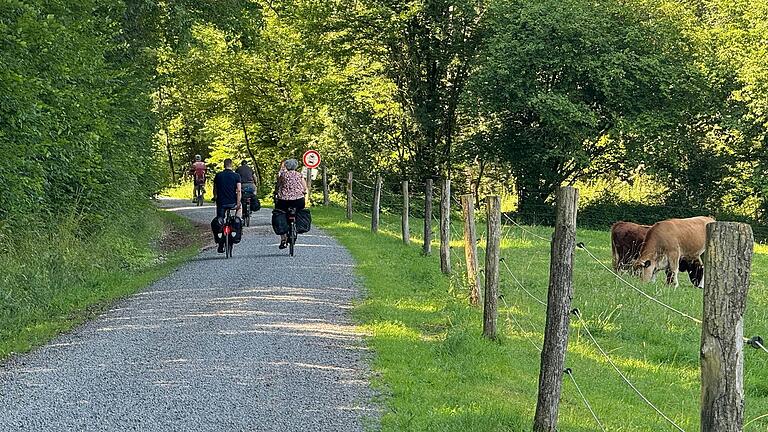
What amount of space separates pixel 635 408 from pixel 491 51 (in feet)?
83.6

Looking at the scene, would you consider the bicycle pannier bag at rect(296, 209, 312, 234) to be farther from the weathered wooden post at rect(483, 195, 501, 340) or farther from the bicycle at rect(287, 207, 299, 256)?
the weathered wooden post at rect(483, 195, 501, 340)

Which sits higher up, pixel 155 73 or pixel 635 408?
pixel 155 73

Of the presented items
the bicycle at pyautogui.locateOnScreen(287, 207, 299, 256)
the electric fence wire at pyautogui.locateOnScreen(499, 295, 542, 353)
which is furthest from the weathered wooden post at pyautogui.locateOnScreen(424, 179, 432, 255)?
the electric fence wire at pyautogui.locateOnScreen(499, 295, 542, 353)

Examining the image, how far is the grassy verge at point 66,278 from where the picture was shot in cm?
1098

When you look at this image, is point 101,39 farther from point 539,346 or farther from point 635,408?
point 635,408

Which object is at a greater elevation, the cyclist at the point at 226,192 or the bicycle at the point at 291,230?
the cyclist at the point at 226,192

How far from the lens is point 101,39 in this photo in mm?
17891

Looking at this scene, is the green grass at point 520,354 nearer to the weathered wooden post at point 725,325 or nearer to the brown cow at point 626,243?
the brown cow at point 626,243

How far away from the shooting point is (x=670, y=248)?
16984 mm

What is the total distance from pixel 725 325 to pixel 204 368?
17.4 ft

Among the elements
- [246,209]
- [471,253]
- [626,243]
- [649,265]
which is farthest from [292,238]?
[246,209]

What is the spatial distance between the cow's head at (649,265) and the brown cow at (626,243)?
1.40 ft

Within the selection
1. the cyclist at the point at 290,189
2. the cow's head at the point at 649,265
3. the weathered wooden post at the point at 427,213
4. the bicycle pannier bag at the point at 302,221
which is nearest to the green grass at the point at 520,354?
the cow's head at the point at 649,265

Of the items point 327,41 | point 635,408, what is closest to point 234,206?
point 635,408
